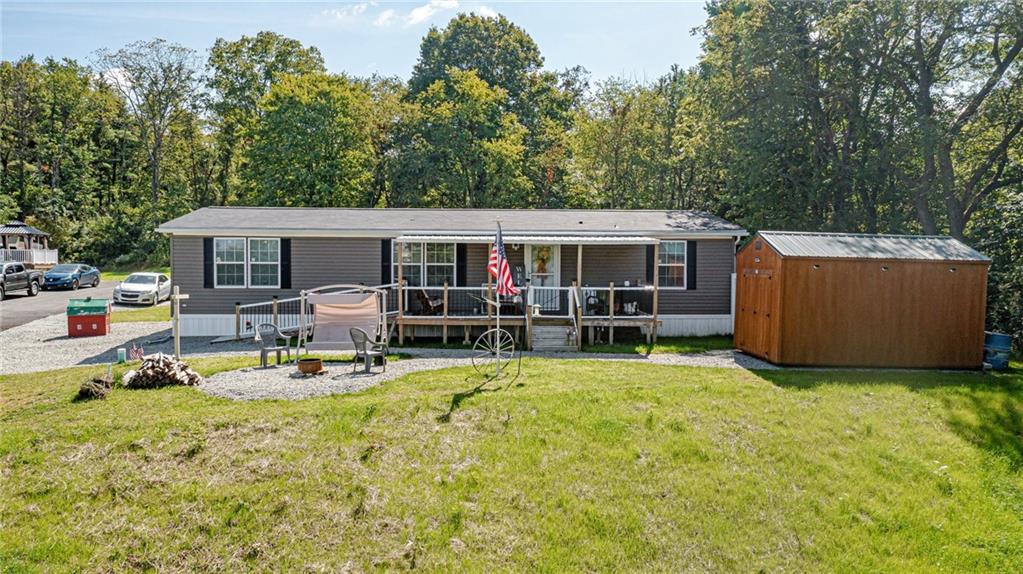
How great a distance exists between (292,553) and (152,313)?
56.6ft

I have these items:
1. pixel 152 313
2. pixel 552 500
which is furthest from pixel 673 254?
pixel 152 313

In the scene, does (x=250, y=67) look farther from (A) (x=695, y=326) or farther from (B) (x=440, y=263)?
(A) (x=695, y=326)

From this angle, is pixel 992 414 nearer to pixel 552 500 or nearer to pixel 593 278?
pixel 552 500

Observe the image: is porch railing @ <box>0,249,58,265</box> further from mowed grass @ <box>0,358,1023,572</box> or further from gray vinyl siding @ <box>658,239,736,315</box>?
gray vinyl siding @ <box>658,239,736,315</box>

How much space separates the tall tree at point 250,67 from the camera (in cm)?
3444

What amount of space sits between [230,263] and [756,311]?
12578 mm

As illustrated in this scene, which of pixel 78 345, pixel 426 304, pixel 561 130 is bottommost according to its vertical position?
pixel 78 345

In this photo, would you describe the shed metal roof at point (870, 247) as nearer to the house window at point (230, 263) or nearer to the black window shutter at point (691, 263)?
the black window shutter at point (691, 263)

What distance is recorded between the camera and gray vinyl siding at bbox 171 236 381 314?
14.5m

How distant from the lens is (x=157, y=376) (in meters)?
8.53

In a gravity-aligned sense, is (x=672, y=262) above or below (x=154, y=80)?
below

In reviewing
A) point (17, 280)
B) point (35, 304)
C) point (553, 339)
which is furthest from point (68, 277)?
point (553, 339)

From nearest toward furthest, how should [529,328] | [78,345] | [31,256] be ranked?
1. [529,328]
2. [78,345]
3. [31,256]

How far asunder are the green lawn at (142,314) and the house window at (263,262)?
5441mm
